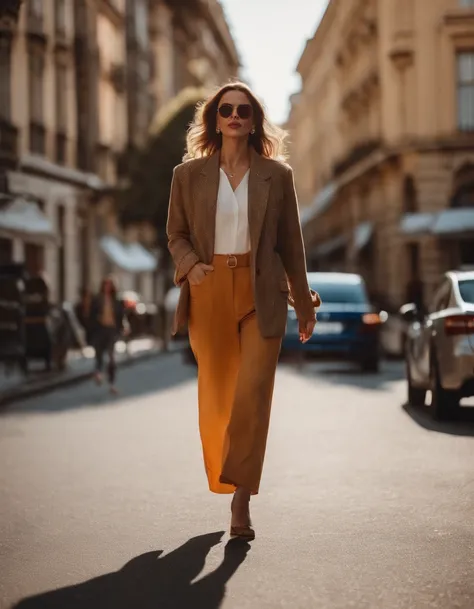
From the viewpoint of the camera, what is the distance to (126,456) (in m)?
11.0

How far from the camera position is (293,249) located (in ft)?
23.1

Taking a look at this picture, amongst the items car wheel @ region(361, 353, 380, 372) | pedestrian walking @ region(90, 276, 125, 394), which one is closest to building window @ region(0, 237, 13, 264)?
car wheel @ region(361, 353, 380, 372)

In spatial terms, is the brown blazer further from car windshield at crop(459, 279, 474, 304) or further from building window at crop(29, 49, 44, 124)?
building window at crop(29, 49, 44, 124)

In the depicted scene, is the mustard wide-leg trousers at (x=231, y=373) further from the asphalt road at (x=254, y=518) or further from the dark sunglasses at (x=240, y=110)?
the dark sunglasses at (x=240, y=110)

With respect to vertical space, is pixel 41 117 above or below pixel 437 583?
above

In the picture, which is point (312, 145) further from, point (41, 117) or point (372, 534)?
point (372, 534)

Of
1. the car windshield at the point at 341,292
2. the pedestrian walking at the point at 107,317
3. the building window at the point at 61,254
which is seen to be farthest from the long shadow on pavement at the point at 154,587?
the building window at the point at 61,254

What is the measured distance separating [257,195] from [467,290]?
738 cm

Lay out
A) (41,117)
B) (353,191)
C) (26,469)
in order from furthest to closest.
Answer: (353,191)
(41,117)
(26,469)

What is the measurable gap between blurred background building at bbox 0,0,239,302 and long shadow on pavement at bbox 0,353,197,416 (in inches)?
120

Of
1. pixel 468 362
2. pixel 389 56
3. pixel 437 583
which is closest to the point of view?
pixel 437 583

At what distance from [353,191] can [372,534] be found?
166ft

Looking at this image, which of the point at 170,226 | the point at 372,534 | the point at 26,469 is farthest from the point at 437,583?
the point at 26,469

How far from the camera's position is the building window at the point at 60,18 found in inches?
A: 1548
